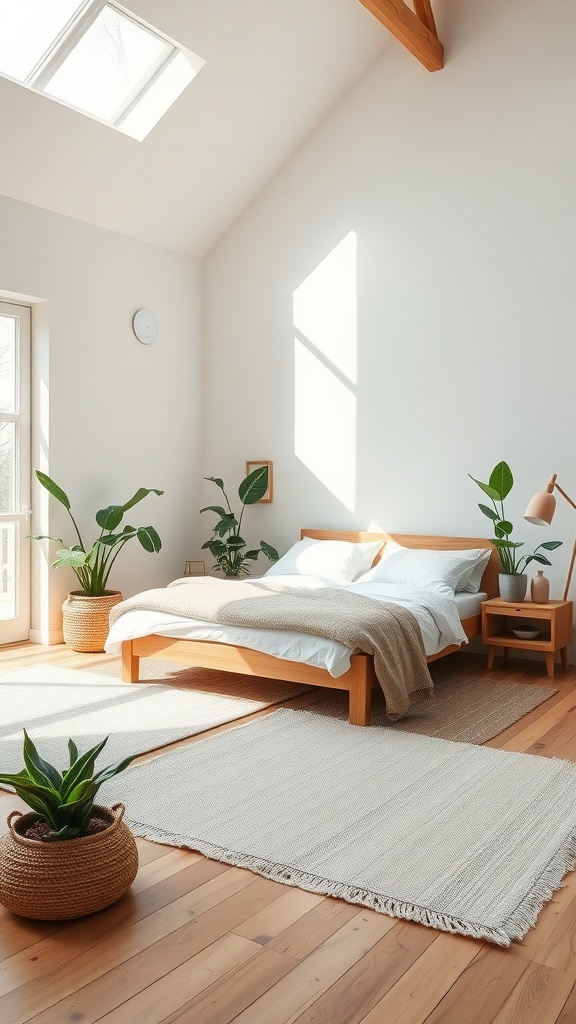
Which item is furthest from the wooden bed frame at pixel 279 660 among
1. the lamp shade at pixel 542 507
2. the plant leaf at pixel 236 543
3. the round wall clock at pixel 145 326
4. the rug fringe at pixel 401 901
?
the round wall clock at pixel 145 326

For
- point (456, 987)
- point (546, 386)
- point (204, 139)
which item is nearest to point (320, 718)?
point (456, 987)

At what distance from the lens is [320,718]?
396 centimetres

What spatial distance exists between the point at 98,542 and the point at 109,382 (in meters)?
1.21

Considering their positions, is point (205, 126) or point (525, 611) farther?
point (205, 126)

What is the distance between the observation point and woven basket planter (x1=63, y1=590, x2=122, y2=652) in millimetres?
5422

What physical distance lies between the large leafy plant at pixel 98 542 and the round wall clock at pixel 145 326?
49.0 inches

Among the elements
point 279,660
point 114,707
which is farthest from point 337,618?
point 114,707

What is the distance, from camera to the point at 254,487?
6.25 m

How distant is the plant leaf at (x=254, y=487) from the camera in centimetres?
624

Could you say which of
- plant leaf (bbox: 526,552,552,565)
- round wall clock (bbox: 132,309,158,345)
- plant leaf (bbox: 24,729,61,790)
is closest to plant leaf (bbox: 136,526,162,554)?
round wall clock (bbox: 132,309,158,345)

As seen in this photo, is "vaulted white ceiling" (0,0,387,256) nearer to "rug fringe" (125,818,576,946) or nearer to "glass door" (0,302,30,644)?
"glass door" (0,302,30,644)

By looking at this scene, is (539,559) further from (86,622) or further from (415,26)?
(415,26)

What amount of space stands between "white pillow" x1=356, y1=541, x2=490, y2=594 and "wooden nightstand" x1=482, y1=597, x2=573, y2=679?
8.4 inches

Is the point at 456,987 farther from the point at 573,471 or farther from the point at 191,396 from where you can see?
the point at 191,396
